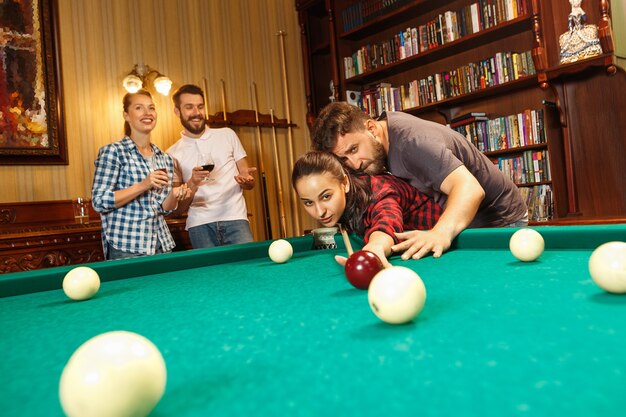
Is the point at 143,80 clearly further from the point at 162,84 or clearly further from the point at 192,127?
the point at 192,127

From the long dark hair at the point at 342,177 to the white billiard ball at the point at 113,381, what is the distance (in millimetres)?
1409

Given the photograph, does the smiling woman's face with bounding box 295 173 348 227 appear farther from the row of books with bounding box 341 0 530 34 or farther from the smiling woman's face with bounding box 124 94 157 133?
the row of books with bounding box 341 0 530 34

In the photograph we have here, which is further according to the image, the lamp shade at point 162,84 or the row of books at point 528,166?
the lamp shade at point 162,84

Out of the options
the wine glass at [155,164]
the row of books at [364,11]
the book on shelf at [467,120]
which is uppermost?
the row of books at [364,11]

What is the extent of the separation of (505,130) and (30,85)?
367 cm

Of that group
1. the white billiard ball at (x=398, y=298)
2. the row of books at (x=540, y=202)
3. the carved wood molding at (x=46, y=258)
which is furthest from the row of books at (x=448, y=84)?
the white billiard ball at (x=398, y=298)

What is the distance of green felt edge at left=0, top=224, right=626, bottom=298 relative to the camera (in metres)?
1.53

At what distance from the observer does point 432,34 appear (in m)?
4.30

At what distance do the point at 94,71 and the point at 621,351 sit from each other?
448cm

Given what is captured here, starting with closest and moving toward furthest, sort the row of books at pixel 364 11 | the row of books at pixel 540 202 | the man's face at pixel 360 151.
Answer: the man's face at pixel 360 151
the row of books at pixel 540 202
the row of books at pixel 364 11

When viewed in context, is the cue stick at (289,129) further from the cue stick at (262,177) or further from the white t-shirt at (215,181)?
the white t-shirt at (215,181)

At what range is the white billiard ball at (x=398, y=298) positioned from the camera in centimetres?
86

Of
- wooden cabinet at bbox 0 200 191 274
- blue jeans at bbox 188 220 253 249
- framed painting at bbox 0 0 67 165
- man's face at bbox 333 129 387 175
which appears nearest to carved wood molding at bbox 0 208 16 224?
wooden cabinet at bbox 0 200 191 274

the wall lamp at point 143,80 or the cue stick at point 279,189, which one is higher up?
the wall lamp at point 143,80
